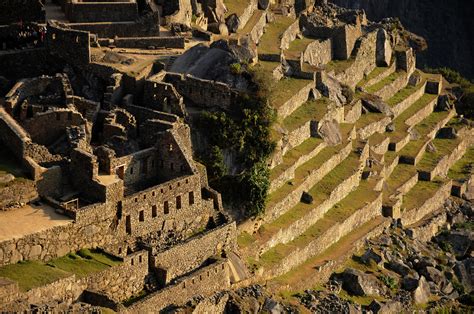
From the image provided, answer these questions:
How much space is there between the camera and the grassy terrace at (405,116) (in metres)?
93.9

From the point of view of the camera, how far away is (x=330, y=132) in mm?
84500

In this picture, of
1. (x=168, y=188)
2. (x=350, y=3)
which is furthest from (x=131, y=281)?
(x=350, y=3)

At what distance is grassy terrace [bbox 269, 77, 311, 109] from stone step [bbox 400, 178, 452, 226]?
9.07 metres

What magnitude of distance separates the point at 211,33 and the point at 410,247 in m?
15.3

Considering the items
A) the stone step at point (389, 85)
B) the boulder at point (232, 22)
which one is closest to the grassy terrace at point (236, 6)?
the boulder at point (232, 22)

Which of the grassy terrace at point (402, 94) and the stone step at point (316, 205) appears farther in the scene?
the grassy terrace at point (402, 94)

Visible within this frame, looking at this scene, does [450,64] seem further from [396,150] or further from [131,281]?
[131,281]

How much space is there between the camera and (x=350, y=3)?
154 metres

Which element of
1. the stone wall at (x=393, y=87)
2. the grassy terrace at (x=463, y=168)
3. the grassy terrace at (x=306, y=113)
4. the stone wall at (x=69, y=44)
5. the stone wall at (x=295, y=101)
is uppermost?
the stone wall at (x=69, y=44)

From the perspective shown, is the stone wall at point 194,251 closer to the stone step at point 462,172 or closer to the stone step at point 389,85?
the stone step at point 462,172

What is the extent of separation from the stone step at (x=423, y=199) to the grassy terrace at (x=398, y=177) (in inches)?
31.1

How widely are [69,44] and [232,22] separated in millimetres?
16846

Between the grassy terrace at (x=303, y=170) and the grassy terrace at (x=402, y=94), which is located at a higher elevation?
the grassy terrace at (x=303, y=170)

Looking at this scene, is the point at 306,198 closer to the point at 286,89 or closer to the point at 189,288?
the point at 286,89
